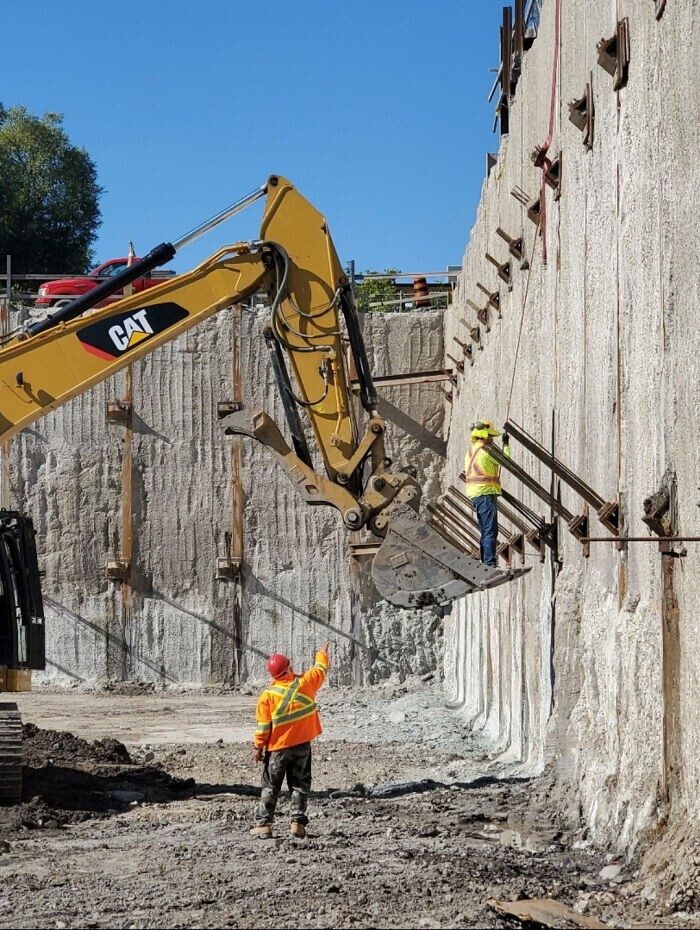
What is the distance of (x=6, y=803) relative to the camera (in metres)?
10.8

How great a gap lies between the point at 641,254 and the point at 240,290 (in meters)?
4.37

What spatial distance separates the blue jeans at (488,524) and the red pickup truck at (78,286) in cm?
1489

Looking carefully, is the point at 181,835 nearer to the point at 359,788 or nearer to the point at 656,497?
the point at 359,788

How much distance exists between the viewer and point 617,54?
836 cm

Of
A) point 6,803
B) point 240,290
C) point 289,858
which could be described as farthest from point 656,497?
point 6,803

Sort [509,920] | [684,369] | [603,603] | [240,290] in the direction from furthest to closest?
[240,290] → [603,603] → [684,369] → [509,920]

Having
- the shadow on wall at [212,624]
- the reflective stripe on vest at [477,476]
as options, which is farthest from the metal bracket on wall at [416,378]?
the reflective stripe on vest at [477,476]

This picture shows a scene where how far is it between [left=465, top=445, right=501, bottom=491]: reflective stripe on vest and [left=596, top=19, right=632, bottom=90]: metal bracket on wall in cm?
372

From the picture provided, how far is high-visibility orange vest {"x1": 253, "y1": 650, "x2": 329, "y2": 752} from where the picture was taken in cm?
923

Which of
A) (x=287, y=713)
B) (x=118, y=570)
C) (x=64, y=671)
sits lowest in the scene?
(x=64, y=671)

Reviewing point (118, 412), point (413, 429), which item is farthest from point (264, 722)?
point (118, 412)

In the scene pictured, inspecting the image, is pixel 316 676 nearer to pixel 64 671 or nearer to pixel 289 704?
pixel 289 704

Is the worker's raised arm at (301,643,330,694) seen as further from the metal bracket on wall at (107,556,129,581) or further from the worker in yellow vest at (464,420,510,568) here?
the metal bracket on wall at (107,556,129,581)

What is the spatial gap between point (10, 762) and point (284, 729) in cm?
259
